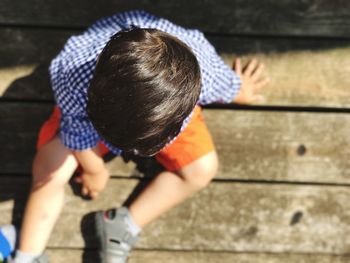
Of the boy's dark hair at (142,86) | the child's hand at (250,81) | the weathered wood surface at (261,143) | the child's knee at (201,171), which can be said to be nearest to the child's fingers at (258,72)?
the child's hand at (250,81)

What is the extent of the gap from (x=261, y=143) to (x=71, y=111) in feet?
1.95

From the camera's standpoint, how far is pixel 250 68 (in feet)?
5.08

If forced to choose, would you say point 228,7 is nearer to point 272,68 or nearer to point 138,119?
point 272,68

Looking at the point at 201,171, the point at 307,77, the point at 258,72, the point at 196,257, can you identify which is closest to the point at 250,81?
the point at 258,72

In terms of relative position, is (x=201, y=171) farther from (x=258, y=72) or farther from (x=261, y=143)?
(x=258, y=72)

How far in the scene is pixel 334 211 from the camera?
1.66 metres

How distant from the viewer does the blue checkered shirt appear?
126cm

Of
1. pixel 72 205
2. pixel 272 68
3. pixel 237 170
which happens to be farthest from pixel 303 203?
pixel 72 205

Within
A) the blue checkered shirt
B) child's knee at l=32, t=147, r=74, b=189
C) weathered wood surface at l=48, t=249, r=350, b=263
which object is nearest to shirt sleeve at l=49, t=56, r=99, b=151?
the blue checkered shirt

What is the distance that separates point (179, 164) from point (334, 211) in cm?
53

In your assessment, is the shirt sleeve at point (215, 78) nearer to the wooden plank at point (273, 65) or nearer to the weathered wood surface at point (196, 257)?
the wooden plank at point (273, 65)

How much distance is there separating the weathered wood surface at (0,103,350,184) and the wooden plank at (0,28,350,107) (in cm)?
5

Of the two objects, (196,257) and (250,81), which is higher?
(250,81)

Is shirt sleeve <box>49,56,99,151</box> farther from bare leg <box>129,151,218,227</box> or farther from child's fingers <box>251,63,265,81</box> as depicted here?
child's fingers <box>251,63,265,81</box>
